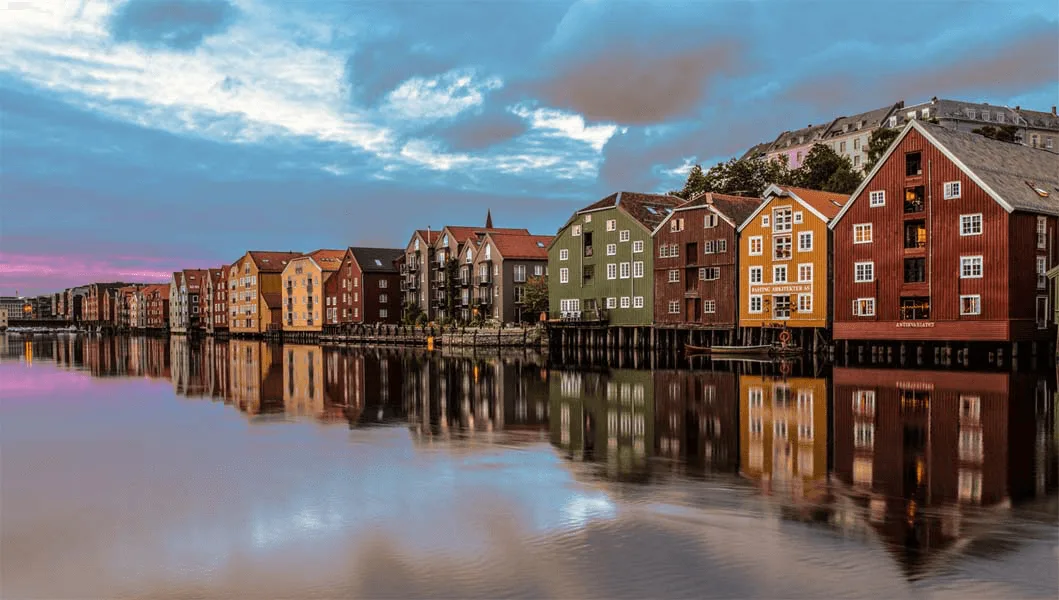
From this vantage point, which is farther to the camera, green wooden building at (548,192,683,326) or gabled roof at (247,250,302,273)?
gabled roof at (247,250,302,273)

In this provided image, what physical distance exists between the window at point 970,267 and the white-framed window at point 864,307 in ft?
19.1

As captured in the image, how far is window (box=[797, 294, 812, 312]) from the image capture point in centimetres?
5891

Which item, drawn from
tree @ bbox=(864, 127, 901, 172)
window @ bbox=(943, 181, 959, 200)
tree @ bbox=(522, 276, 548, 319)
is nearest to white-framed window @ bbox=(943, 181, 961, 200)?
window @ bbox=(943, 181, 959, 200)

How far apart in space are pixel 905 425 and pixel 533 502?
13392 mm

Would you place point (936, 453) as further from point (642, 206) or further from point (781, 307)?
point (642, 206)

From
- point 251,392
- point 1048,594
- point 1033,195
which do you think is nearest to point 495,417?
point 251,392

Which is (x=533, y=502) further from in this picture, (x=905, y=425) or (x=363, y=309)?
(x=363, y=309)

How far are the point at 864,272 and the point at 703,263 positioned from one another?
1425cm

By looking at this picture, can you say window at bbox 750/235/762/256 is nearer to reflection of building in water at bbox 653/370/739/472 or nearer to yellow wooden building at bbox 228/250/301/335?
reflection of building in water at bbox 653/370/739/472

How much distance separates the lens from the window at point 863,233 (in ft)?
180

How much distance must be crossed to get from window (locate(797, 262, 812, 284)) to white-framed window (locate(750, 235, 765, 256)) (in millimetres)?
3591

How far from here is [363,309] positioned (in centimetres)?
10975

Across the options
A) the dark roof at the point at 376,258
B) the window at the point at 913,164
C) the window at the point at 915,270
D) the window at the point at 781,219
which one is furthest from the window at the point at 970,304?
the dark roof at the point at 376,258

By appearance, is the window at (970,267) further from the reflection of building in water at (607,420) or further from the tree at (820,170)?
the tree at (820,170)
